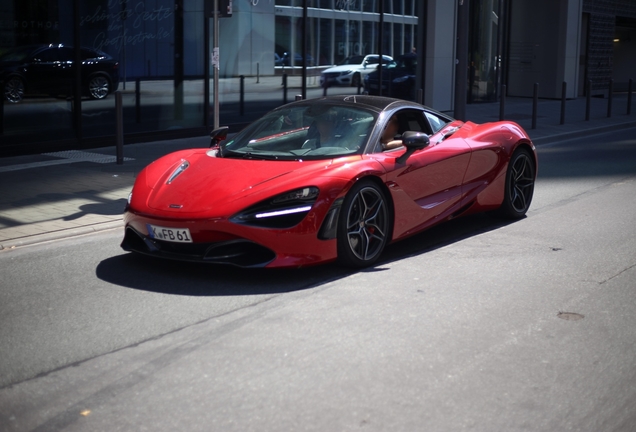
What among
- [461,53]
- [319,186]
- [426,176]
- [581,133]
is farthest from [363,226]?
[581,133]

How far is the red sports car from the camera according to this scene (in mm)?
5895

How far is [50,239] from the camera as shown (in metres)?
7.66

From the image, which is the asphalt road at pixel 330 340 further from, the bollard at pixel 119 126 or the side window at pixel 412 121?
the bollard at pixel 119 126

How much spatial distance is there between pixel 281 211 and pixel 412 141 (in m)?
1.46

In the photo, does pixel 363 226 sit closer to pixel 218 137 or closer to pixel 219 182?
pixel 219 182

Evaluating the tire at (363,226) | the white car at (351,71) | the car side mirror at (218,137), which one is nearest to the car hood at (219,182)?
the tire at (363,226)

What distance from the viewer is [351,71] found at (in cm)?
1967

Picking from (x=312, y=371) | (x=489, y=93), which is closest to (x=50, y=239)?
(x=312, y=371)

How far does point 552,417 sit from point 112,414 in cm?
195

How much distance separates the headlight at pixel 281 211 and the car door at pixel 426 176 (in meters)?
0.92

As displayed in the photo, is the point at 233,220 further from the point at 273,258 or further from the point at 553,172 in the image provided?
the point at 553,172

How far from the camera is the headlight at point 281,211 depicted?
5855 mm

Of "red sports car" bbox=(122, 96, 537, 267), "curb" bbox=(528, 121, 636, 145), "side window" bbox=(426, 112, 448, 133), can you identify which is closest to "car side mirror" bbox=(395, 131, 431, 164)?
"red sports car" bbox=(122, 96, 537, 267)

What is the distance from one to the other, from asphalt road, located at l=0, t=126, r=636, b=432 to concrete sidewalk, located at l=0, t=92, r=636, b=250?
1.85 feet
